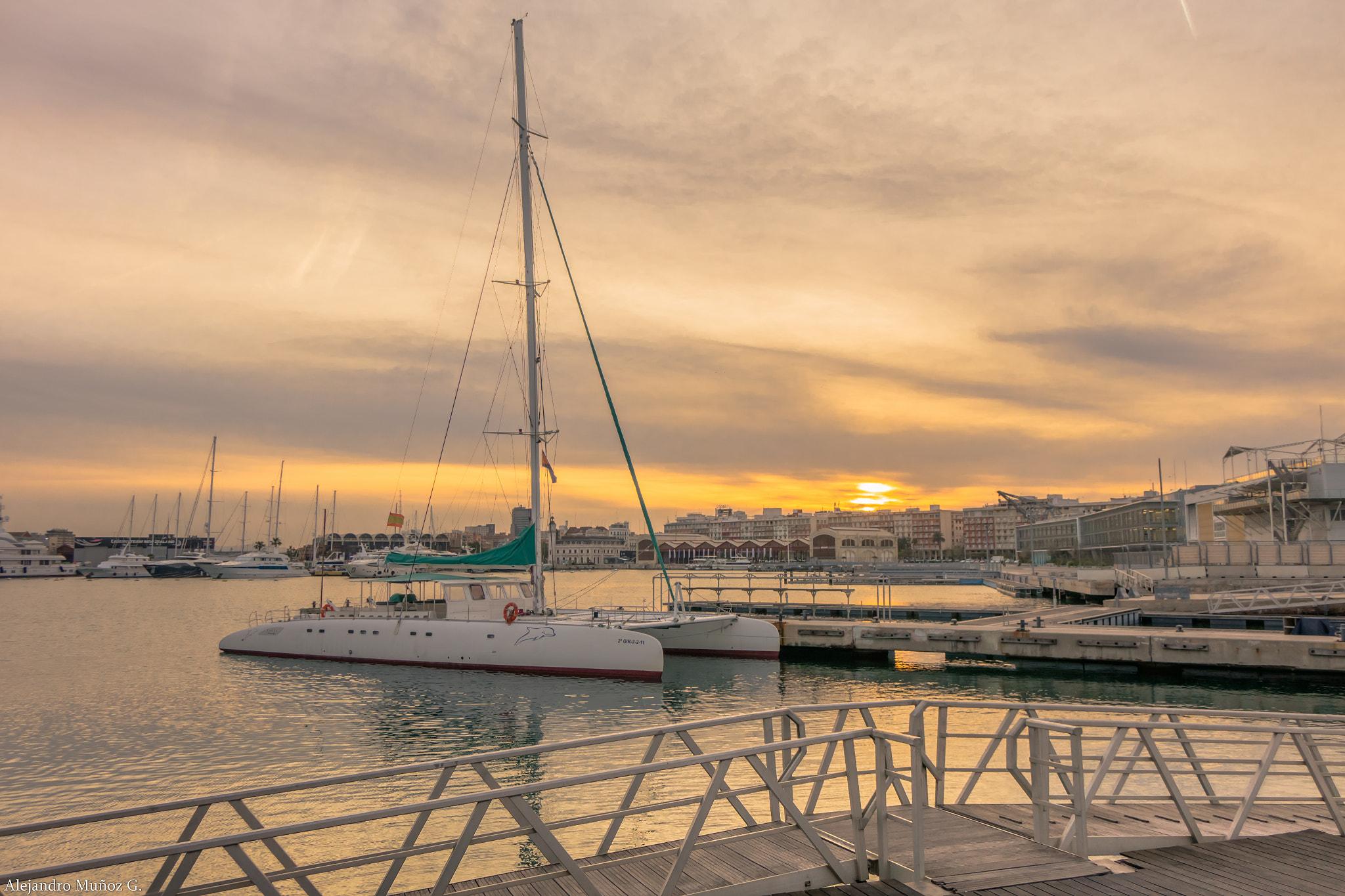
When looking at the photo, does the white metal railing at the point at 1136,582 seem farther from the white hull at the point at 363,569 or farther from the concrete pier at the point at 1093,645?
the white hull at the point at 363,569

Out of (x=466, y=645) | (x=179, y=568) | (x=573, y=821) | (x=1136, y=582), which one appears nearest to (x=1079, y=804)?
(x=573, y=821)

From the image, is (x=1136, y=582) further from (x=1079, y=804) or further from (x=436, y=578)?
(x=1079, y=804)

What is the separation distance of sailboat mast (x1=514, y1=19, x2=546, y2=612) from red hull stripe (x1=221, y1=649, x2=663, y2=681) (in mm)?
2801

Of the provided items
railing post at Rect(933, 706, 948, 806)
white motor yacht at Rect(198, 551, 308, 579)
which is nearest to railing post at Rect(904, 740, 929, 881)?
railing post at Rect(933, 706, 948, 806)

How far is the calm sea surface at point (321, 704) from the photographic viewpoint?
16094 millimetres

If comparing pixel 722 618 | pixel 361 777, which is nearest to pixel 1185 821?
pixel 361 777

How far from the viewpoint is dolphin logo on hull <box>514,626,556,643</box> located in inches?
1030

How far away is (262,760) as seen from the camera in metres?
17.0

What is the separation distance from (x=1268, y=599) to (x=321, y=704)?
131 ft

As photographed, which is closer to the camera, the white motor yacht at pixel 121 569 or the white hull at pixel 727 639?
the white hull at pixel 727 639

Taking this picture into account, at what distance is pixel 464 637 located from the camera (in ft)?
90.2

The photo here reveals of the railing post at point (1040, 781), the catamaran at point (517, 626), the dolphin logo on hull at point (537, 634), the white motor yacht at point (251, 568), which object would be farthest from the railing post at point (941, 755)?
the white motor yacht at point (251, 568)

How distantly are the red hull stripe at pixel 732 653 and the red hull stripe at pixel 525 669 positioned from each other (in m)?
4.00

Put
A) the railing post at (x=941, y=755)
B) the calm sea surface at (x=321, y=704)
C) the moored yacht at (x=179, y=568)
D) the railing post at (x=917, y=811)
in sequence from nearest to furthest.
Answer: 1. the railing post at (x=917, y=811)
2. the railing post at (x=941, y=755)
3. the calm sea surface at (x=321, y=704)
4. the moored yacht at (x=179, y=568)
